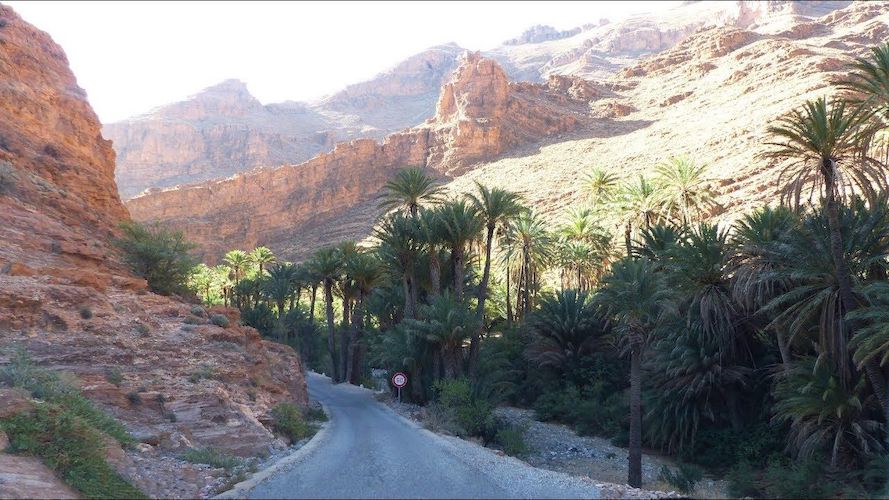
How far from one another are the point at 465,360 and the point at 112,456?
886 inches

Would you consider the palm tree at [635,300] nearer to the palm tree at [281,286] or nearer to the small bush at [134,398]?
the small bush at [134,398]

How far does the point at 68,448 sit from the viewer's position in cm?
873

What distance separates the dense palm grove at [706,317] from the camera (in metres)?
15.3

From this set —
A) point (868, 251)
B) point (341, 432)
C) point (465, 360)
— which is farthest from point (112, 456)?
point (465, 360)

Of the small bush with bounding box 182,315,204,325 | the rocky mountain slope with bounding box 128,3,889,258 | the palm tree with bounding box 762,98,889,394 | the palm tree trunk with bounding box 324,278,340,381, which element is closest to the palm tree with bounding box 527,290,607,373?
the palm tree with bounding box 762,98,889,394

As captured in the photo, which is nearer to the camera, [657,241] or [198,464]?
[198,464]

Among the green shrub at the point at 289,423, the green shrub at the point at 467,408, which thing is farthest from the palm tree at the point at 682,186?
the green shrub at the point at 289,423

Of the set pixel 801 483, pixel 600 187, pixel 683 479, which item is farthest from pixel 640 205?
pixel 801 483

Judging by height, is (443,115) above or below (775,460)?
above

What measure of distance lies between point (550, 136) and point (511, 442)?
86.3 meters

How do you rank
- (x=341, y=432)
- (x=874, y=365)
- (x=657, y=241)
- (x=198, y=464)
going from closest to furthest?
1. (x=198, y=464)
2. (x=874, y=365)
3. (x=341, y=432)
4. (x=657, y=241)

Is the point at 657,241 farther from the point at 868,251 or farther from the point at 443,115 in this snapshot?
the point at 443,115

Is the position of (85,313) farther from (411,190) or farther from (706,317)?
(411,190)

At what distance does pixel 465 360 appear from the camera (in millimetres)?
31047
